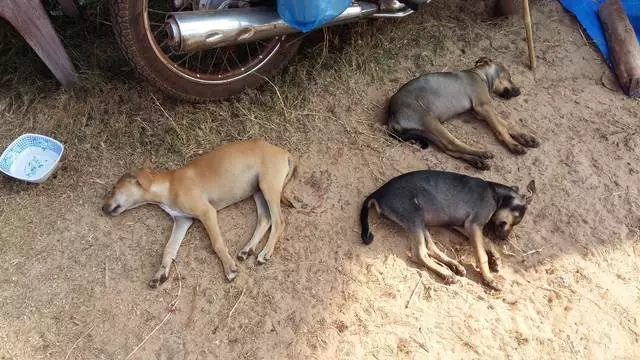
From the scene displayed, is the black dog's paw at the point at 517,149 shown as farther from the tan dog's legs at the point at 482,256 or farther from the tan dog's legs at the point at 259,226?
the tan dog's legs at the point at 259,226

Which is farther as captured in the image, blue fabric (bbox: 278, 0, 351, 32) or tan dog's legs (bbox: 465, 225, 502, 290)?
blue fabric (bbox: 278, 0, 351, 32)

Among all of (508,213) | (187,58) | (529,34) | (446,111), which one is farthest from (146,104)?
(529,34)

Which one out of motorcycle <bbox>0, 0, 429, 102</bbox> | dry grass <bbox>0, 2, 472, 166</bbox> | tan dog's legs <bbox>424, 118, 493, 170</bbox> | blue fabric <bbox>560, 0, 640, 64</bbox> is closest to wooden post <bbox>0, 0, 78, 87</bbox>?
motorcycle <bbox>0, 0, 429, 102</bbox>

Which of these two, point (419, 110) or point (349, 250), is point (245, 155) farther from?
point (419, 110)

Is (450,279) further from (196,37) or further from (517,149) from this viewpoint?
(196,37)

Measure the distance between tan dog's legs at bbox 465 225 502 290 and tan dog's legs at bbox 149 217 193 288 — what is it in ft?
5.99

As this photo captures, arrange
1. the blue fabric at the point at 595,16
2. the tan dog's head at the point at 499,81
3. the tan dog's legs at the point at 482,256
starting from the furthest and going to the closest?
the blue fabric at the point at 595,16 < the tan dog's head at the point at 499,81 < the tan dog's legs at the point at 482,256

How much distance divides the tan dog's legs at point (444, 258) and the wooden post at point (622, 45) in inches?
97.1

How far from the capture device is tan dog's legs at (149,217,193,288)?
321 centimetres

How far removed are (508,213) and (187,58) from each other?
2540 mm

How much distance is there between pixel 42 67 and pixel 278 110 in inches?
73.6

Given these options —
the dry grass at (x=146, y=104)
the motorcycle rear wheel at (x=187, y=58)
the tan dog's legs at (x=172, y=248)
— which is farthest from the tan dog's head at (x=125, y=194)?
the motorcycle rear wheel at (x=187, y=58)

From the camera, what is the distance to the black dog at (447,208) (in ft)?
11.1

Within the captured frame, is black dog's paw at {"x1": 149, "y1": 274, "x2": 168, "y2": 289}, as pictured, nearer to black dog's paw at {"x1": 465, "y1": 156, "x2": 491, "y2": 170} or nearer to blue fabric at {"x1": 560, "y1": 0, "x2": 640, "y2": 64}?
black dog's paw at {"x1": 465, "y1": 156, "x2": 491, "y2": 170}
